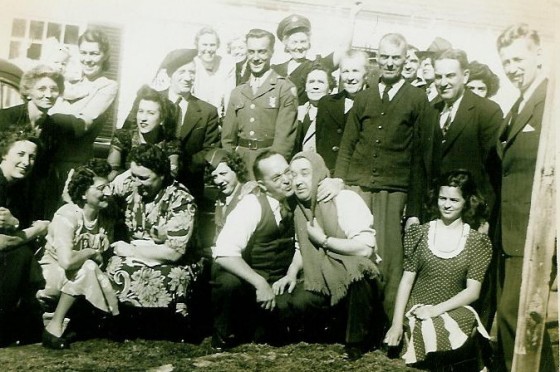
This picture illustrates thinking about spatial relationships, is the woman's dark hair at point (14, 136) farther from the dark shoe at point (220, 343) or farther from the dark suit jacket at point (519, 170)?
the dark suit jacket at point (519, 170)

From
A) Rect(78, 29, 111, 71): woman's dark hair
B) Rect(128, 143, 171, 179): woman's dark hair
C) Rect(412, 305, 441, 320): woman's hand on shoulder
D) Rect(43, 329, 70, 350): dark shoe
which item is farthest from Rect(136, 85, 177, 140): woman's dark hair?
Rect(412, 305, 441, 320): woman's hand on shoulder

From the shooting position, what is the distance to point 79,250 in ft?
9.35

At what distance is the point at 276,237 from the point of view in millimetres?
2918

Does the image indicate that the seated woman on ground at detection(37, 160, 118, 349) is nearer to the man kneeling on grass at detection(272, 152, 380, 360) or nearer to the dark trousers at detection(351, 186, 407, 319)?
the man kneeling on grass at detection(272, 152, 380, 360)

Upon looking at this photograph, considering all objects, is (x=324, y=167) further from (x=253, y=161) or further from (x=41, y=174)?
(x=41, y=174)

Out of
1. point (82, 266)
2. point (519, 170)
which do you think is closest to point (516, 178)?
point (519, 170)

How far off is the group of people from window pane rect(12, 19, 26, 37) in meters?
0.20

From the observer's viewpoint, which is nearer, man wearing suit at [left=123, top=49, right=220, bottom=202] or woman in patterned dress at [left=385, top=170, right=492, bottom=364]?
woman in patterned dress at [left=385, top=170, right=492, bottom=364]

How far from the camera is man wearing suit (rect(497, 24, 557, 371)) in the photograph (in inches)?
118

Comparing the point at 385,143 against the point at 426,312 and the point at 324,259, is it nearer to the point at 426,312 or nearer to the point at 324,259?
the point at 324,259

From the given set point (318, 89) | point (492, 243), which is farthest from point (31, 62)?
point (492, 243)

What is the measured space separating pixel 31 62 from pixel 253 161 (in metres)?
1.26

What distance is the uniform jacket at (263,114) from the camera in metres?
3.04

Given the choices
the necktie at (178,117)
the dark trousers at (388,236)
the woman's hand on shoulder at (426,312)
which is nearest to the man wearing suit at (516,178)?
the woman's hand on shoulder at (426,312)
